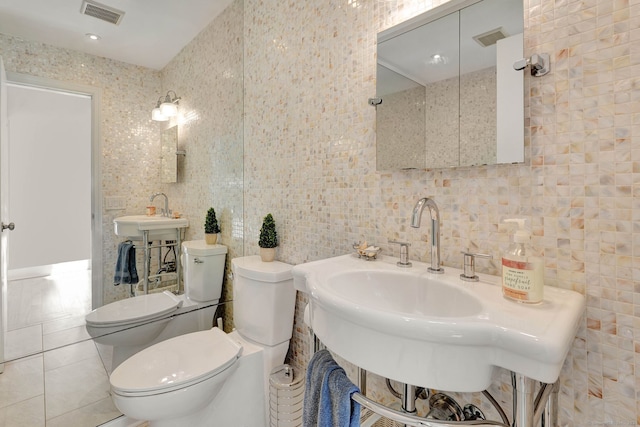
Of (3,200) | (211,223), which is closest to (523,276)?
(211,223)

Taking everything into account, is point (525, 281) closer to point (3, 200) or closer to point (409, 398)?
point (409, 398)

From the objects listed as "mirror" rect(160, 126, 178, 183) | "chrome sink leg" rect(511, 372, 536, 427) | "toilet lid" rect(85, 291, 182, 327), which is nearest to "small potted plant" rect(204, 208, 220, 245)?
"mirror" rect(160, 126, 178, 183)

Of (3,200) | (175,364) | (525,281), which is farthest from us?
(3,200)

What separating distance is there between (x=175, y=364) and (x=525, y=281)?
136 cm

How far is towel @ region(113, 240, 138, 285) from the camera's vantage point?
170cm

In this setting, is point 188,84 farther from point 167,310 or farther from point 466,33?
point 466,33

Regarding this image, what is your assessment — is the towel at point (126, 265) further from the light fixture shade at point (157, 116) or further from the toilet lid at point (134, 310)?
the light fixture shade at point (157, 116)

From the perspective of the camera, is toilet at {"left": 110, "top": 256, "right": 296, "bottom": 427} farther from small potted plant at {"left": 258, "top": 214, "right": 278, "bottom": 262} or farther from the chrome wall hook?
the chrome wall hook

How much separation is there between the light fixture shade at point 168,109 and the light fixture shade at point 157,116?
2cm

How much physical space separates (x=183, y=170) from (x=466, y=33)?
5.54ft

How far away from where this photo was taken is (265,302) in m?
1.50

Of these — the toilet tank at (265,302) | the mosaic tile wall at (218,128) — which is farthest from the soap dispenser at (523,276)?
the mosaic tile wall at (218,128)

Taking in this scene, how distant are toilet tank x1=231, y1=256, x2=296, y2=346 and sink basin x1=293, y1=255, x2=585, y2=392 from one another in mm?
698

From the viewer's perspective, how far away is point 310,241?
153 centimetres
